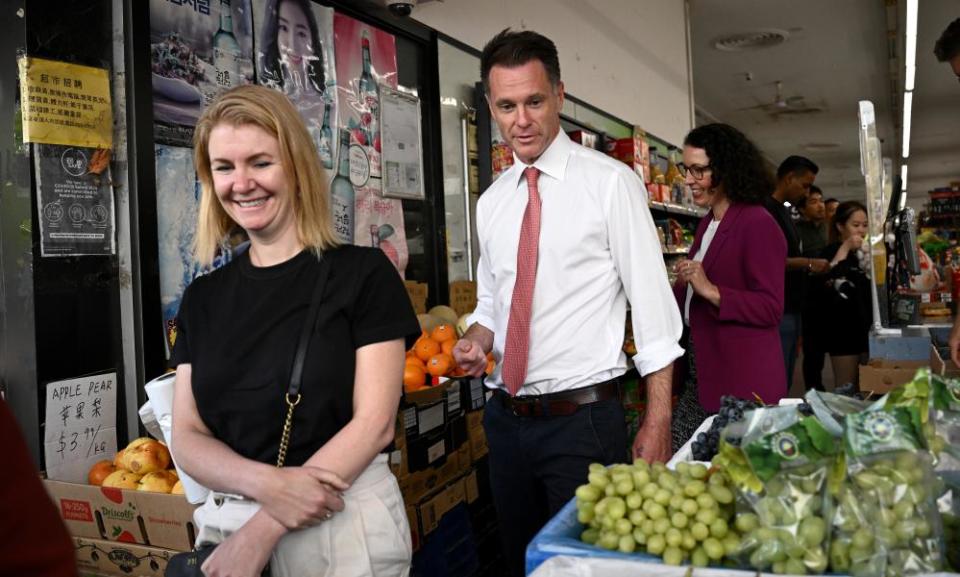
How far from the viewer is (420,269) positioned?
162 inches

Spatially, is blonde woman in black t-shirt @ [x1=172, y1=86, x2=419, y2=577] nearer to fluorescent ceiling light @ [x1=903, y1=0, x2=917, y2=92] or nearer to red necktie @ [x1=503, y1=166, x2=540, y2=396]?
red necktie @ [x1=503, y1=166, x2=540, y2=396]

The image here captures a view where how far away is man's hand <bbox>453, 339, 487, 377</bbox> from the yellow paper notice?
1345mm

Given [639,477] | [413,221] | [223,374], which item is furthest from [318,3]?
[639,477]

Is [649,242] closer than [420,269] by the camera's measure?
Yes

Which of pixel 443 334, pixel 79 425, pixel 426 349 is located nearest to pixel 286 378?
pixel 79 425

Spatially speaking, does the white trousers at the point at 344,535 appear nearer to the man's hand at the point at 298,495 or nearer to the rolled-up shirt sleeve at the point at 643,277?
the man's hand at the point at 298,495

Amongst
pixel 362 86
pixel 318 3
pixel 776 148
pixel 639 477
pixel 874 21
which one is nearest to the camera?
pixel 639 477

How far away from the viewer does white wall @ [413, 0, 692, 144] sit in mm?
4645

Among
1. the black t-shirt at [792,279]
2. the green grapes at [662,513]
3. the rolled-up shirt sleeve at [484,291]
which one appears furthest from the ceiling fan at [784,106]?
the green grapes at [662,513]

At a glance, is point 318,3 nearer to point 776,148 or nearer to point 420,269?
point 420,269

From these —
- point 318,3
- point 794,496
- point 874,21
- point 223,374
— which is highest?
point 874,21

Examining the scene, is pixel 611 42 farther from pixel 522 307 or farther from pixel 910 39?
pixel 522 307

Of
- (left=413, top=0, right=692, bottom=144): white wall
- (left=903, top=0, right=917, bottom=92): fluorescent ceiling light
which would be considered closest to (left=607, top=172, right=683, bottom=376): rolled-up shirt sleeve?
(left=413, top=0, right=692, bottom=144): white wall

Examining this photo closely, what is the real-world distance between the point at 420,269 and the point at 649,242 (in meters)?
2.14
